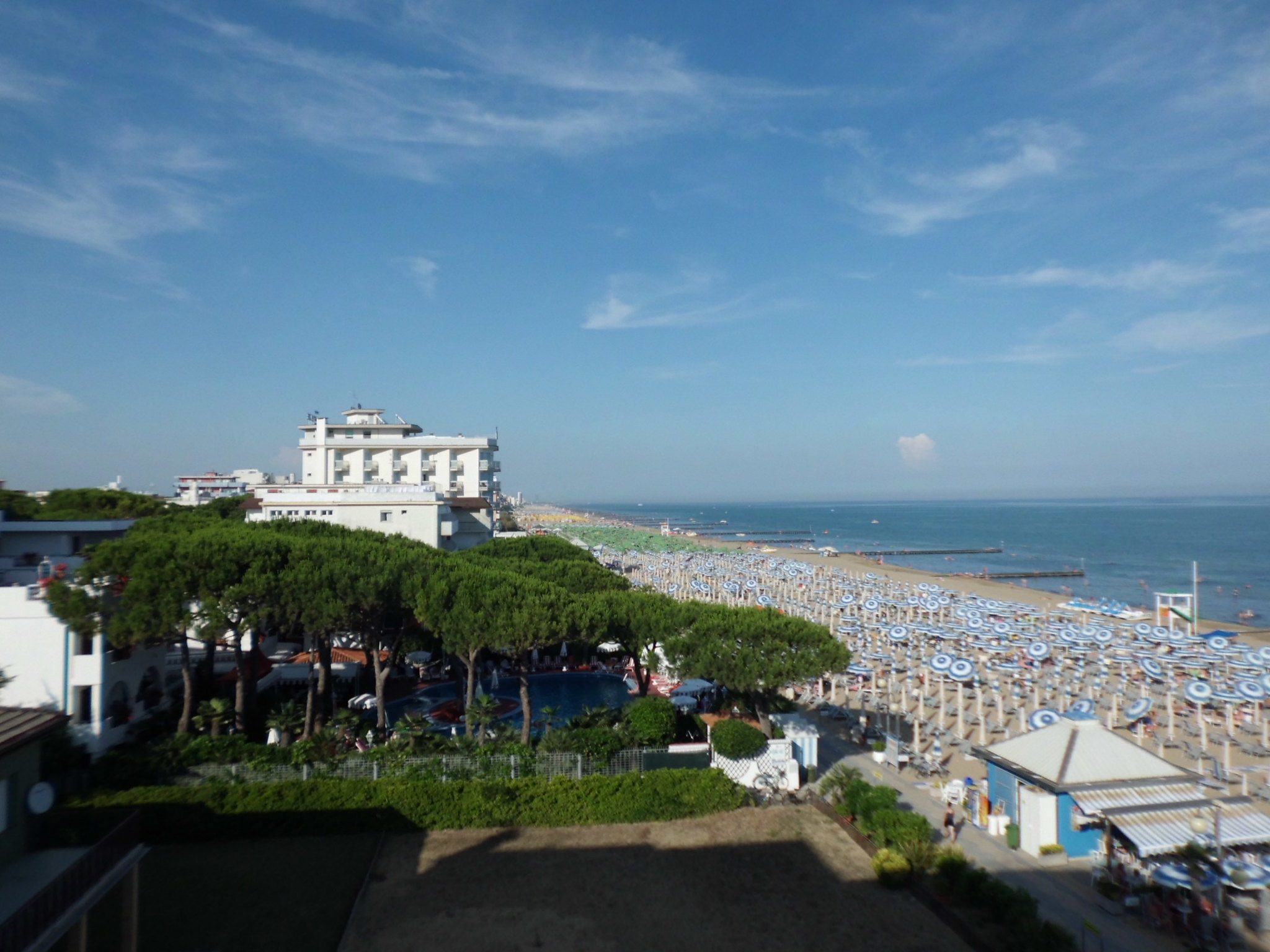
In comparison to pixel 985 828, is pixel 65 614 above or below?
above

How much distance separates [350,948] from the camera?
32.4 ft

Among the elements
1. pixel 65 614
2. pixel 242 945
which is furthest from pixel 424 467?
pixel 242 945

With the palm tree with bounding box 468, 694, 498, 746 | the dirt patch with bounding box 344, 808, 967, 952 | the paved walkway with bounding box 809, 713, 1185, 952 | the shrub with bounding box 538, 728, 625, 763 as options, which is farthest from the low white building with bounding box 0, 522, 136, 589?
the paved walkway with bounding box 809, 713, 1185, 952

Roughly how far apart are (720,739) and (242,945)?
29.6ft

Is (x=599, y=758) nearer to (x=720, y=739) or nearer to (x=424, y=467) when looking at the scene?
(x=720, y=739)

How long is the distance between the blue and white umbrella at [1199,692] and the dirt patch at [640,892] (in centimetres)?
1448

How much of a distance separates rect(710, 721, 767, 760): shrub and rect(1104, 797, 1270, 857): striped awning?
625 centimetres

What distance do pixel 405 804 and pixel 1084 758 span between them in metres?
12.2

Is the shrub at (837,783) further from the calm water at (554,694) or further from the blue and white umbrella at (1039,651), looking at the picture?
the blue and white umbrella at (1039,651)

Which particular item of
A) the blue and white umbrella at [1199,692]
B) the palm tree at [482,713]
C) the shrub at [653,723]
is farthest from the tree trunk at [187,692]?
the blue and white umbrella at [1199,692]

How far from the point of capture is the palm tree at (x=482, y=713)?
1564cm

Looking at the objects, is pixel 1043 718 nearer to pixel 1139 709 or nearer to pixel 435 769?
pixel 1139 709

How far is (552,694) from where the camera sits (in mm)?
25422

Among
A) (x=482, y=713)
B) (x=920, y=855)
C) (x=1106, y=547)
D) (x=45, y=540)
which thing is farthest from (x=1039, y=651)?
(x=1106, y=547)
